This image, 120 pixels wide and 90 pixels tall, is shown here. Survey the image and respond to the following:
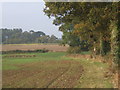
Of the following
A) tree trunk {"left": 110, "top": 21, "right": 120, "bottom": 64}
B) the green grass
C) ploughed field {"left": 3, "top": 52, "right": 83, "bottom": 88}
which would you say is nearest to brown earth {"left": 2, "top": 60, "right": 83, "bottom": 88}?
ploughed field {"left": 3, "top": 52, "right": 83, "bottom": 88}

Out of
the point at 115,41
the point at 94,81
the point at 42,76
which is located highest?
the point at 115,41

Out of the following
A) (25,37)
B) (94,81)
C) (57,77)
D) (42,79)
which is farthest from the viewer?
(25,37)

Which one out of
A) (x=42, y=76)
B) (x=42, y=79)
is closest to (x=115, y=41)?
(x=42, y=76)

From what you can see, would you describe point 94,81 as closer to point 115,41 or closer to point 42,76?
point 42,76

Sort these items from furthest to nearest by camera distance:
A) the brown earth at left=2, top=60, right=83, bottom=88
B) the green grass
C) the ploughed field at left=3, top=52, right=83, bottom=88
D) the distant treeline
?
the distant treeline < the ploughed field at left=3, top=52, right=83, bottom=88 < the brown earth at left=2, top=60, right=83, bottom=88 < the green grass

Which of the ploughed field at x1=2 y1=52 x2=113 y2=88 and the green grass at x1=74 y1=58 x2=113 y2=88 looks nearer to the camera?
the green grass at x1=74 y1=58 x2=113 y2=88

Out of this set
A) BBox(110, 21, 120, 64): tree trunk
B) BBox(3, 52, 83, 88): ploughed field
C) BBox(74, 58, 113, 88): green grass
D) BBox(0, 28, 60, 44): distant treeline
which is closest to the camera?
BBox(74, 58, 113, 88): green grass

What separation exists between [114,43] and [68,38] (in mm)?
43848

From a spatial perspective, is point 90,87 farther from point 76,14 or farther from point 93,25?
point 93,25

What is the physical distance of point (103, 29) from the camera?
2572 cm

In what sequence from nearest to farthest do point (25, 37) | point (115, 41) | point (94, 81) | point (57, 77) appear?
point (94, 81) < point (57, 77) < point (115, 41) < point (25, 37)

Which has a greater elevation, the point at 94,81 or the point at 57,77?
the point at 94,81

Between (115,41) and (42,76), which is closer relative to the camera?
(42,76)

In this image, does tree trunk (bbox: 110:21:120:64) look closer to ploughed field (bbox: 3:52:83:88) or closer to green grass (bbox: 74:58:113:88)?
green grass (bbox: 74:58:113:88)
